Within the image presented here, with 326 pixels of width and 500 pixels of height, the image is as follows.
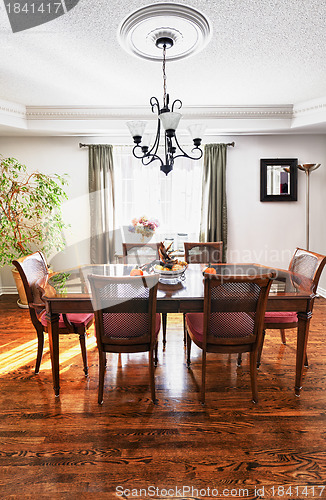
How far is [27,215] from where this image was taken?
4016 mm

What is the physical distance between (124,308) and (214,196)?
2973 mm

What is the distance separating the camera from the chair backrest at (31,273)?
234 centimetres

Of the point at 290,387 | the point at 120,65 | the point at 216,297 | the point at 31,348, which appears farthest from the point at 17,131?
the point at 290,387

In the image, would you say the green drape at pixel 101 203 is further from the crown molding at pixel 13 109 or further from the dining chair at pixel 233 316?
the dining chair at pixel 233 316

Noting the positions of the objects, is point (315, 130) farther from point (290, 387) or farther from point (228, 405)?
point (228, 405)

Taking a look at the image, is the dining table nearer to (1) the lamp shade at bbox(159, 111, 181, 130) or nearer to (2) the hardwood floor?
(2) the hardwood floor

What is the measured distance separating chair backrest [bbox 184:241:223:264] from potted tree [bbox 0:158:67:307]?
6.23ft

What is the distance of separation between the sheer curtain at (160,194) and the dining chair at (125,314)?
276cm

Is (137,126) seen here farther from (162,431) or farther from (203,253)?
(162,431)

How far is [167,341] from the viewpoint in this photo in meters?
3.19

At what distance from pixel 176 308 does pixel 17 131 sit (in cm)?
353

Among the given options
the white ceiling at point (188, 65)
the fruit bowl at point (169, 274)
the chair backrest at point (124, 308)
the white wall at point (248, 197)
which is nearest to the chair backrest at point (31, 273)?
→ the chair backrest at point (124, 308)

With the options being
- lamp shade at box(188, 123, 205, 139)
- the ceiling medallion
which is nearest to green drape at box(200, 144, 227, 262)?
lamp shade at box(188, 123, 205, 139)

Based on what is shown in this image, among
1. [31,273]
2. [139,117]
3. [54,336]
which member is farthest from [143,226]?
[54,336]
